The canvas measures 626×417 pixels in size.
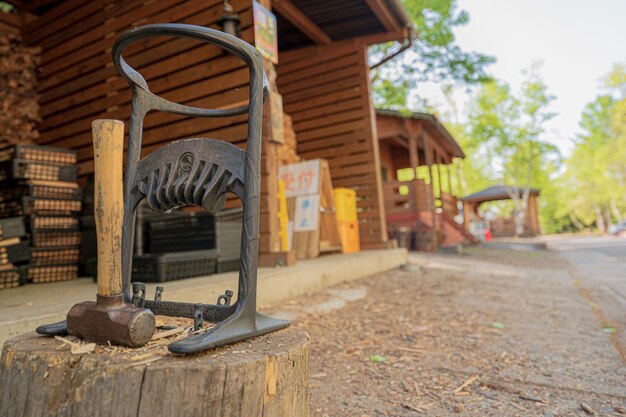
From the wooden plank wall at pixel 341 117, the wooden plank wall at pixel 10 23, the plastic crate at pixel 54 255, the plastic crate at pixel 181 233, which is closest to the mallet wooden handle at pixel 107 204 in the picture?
the plastic crate at pixel 181 233

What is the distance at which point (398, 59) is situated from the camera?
13.2 metres

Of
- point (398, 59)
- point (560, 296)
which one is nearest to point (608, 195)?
point (398, 59)

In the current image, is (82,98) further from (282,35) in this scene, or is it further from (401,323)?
(401,323)

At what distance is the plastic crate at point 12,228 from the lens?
4.09 meters

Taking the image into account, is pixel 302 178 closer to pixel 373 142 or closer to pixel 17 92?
pixel 373 142

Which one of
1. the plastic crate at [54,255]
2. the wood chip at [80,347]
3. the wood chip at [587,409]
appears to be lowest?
the wood chip at [587,409]

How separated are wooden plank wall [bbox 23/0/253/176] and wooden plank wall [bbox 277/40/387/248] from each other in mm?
3665

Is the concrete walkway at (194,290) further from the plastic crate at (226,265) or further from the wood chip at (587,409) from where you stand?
the wood chip at (587,409)

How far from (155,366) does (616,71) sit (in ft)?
149

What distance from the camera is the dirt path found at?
6.90 feet

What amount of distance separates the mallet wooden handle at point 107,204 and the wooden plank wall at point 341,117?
266 inches

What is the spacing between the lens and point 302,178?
21.9 feet

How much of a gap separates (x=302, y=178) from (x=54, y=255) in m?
3.57

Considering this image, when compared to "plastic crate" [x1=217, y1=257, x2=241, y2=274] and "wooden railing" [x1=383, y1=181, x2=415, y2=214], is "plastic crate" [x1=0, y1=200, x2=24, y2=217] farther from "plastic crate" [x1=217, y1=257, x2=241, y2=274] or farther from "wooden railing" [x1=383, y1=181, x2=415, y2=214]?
"wooden railing" [x1=383, y1=181, x2=415, y2=214]
